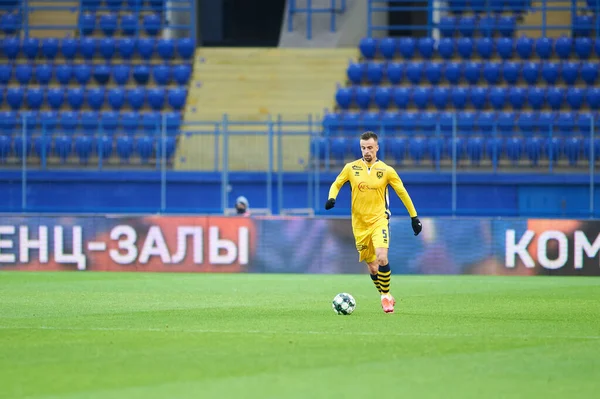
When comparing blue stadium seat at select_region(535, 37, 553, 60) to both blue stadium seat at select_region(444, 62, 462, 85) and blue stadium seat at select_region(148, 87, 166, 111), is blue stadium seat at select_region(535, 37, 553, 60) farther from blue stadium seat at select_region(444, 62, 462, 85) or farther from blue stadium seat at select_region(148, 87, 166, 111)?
blue stadium seat at select_region(148, 87, 166, 111)

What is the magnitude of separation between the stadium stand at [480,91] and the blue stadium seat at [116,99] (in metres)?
5.66

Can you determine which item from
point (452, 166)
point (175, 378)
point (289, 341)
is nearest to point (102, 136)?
point (452, 166)

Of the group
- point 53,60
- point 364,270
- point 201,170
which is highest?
point 53,60

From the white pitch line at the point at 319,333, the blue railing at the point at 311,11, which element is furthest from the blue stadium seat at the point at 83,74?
the white pitch line at the point at 319,333

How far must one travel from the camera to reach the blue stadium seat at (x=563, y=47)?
30.4 meters

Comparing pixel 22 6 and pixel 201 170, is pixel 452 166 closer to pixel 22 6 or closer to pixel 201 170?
pixel 201 170

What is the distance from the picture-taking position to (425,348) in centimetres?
991

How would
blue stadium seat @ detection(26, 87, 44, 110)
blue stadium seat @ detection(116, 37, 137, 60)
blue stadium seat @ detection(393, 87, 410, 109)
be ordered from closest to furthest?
blue stadium seat @ detection(393, 87, 410, 109), blue stadium seat @ detection(26, 87, 44, 110), blue stadium seat @ detection(116, 37, 137, 60)

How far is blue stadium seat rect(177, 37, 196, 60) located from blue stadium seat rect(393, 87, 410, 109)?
20.5 ft

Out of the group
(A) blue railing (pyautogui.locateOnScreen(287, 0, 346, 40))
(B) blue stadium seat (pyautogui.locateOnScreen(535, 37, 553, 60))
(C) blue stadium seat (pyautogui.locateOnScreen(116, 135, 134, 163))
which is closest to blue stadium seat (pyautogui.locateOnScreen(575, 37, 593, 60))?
(B) blue stadium seat (pyautogui.locateOnScreen(535, 37, 553, 60))

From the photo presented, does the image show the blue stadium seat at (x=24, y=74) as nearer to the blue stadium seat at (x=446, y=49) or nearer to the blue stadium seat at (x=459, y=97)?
the blue stadium seat at (x=446, y=49)

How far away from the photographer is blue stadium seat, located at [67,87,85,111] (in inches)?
1196

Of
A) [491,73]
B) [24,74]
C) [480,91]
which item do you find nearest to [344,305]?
[480,91]

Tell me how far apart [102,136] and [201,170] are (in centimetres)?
261
